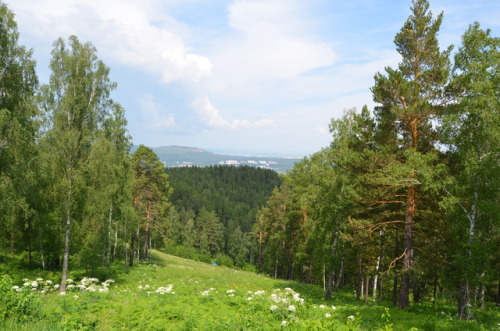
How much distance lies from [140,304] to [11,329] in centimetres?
451

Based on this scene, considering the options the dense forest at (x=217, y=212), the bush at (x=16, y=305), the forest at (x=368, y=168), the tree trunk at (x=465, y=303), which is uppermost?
the forest at (x=368, y=168)

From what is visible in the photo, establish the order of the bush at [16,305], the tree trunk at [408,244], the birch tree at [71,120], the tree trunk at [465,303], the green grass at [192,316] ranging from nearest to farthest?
the bush at [16,305], the green grass at [192,316], the tree trunk at [465,303], the tree trunk at [408,244], the birch tree at [71,120]

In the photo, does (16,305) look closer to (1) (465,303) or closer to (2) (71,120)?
(2) (71,120)

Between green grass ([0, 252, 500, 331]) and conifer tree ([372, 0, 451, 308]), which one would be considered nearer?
green grass ([0, 252, 500, 331])

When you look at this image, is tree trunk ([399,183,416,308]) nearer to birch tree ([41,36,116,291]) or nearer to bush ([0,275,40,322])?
bush ([0,275,40,322])

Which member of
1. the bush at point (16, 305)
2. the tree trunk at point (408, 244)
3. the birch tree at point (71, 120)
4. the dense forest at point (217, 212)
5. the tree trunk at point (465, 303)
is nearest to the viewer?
the bush at point (16, 305)

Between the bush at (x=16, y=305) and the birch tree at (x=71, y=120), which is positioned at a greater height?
the birch tree at (x=71, y=120)

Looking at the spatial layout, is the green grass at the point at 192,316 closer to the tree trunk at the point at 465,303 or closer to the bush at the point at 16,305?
the bush at the point at 16,305

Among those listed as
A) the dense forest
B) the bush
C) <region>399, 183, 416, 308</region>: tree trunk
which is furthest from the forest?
the dense forest

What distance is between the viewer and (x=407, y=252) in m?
15.0

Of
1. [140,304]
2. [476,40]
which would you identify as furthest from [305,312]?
[476,40]

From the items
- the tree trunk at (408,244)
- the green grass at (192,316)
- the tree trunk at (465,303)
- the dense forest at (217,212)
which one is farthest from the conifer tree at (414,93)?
the dense forest at (217,212)

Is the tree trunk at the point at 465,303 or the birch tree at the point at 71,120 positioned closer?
the tree trunk at the point at 465,303

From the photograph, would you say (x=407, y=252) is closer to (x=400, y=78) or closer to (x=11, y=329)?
(x=400, y=78)
